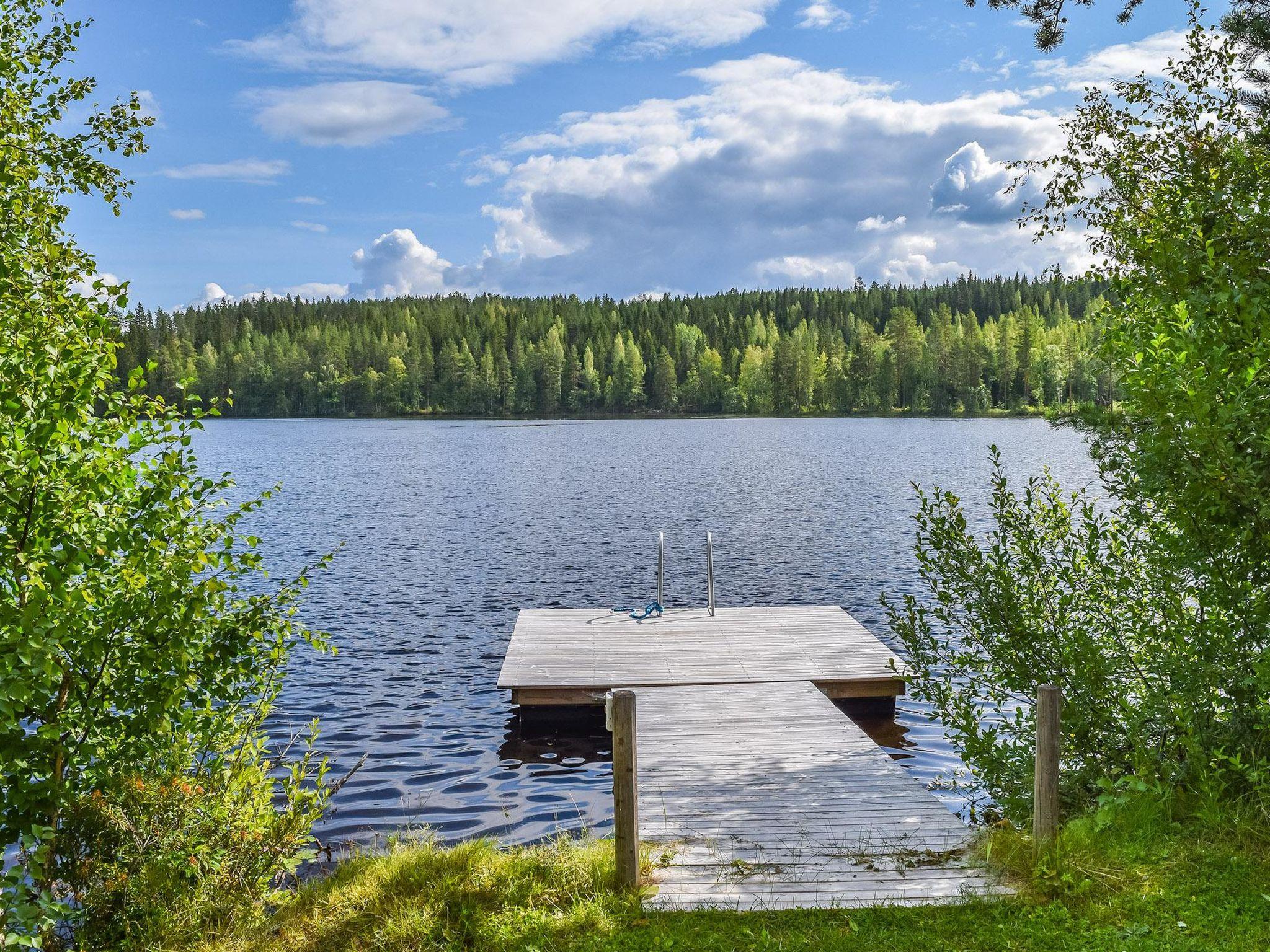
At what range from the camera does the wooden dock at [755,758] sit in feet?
18.1

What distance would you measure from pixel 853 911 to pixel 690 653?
7179mm

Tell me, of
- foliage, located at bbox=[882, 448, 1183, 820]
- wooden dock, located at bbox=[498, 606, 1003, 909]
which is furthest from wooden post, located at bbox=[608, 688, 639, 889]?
foliage, located at bbox=[882, 448, 1183, 820]

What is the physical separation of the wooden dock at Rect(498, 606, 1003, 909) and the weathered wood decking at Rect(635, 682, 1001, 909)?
0.05 ft

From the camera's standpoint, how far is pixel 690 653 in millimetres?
12250

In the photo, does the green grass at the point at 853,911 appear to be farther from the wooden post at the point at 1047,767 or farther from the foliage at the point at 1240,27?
the foliage at the point at 1240,27

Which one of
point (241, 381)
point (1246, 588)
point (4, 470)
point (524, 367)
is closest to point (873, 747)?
point (1246, 588)

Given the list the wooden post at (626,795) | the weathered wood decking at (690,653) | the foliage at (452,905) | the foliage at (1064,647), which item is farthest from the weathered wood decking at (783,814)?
the weathered wood decking at (690,653)

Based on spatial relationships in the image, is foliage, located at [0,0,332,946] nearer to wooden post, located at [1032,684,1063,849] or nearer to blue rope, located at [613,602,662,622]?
wooden post, located at [1032,684,1063,849]

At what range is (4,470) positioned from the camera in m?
4.01

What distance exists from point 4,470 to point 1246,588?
20.9ft

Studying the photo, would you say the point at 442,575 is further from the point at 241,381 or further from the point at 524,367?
the point at 241,381

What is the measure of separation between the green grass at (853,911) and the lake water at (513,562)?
3367mm

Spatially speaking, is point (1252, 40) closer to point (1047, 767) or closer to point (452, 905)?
point (1047, 767)

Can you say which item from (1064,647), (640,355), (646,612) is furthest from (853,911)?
(640,355)
